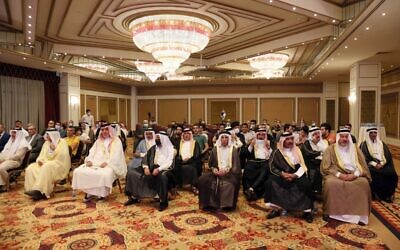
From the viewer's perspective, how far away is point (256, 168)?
18.0 ft

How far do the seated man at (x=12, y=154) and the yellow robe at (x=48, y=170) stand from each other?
611mm

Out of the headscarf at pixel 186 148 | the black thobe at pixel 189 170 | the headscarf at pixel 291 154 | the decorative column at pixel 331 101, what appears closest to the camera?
the headscarf at pixel 291 154

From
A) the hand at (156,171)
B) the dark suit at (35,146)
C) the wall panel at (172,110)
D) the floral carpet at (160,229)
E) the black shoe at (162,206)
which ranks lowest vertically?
the floral carpet at (160,229)

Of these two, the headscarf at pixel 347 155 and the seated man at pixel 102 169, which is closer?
the headscarf at pixel 347 155

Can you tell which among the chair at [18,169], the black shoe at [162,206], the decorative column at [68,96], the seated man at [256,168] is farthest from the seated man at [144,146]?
the decorative column at [68,96]

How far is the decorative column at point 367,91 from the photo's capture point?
9.88m

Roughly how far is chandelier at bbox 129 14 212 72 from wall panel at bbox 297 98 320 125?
424 inches

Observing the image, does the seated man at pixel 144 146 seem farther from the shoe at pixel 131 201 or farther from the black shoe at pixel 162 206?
the black shoe at pixel 162 206

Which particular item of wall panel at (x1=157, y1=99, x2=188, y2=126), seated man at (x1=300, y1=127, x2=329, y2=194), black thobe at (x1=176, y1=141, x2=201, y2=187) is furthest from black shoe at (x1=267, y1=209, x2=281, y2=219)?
wall panel at (x1=157, y1=99, x2=188, y2=126)

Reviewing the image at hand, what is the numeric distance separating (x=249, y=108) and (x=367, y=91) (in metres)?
8.16

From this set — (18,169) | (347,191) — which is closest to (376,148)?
(347,191)

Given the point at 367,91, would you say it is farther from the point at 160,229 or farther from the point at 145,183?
the point at 160,229

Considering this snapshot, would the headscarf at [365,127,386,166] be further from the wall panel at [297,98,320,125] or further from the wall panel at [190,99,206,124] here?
the wall panel at [190,99,206,124]

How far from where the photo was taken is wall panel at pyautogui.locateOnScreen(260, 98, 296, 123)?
17.2m
